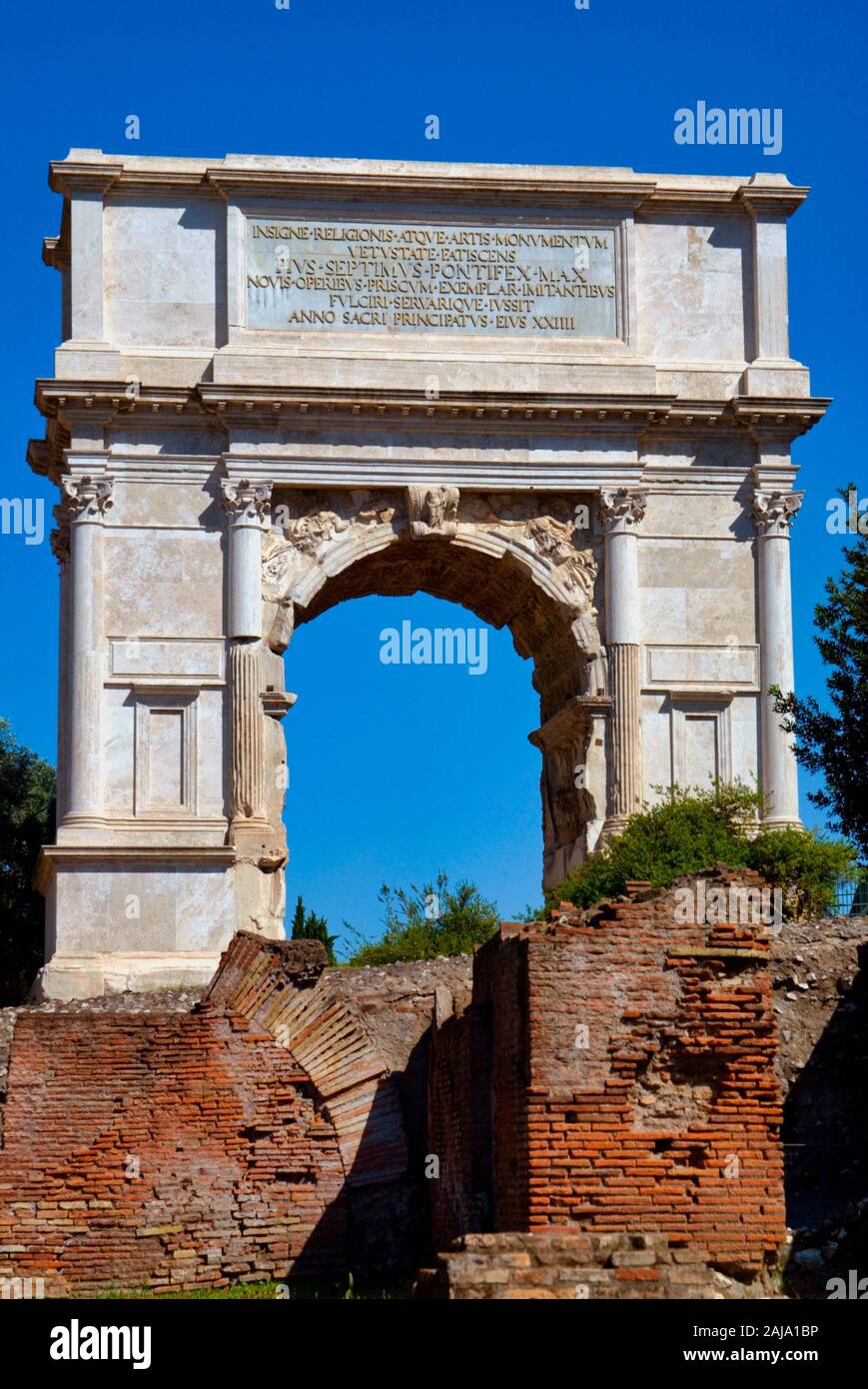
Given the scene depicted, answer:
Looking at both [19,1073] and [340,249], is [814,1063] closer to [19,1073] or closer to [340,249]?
[19,1073]

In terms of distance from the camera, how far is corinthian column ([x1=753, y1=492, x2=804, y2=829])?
37.9 meters

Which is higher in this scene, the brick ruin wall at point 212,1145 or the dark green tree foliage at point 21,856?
the dark green tree foliage at point 21,856

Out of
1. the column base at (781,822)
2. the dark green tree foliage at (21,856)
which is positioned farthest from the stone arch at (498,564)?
the dark green tree foliage at (21,856)

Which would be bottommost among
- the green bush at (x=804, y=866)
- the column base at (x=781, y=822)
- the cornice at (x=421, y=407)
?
the green bush at (x=804, y=866)

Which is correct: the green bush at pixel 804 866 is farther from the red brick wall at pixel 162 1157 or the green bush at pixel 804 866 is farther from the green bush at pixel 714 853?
the red brick wall at pixel 162 1157

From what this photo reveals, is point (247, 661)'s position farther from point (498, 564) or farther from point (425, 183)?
point (425, 183)

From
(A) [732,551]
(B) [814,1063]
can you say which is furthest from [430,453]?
(B) [814,1063]

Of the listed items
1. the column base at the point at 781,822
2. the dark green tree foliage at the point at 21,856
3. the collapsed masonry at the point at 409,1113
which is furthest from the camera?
the dark green tree foliage at the point at 21,856

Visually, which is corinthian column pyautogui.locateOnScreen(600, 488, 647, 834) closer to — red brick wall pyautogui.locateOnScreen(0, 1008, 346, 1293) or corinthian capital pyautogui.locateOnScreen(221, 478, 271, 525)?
corinthian capital pyautogui.locateOnScreen(221, 478, 271, 525)

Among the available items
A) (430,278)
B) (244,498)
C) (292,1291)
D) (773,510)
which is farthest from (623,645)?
(292,1291)

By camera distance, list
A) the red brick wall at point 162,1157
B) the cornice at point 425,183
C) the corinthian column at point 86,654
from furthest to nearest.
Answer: the cornice at point 425,183 → the corinthian column at point 86,654 → the red brick wall at point 162,1157

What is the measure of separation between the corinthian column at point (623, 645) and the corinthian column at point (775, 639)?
5.58ft

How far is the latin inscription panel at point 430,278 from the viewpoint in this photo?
3875cm

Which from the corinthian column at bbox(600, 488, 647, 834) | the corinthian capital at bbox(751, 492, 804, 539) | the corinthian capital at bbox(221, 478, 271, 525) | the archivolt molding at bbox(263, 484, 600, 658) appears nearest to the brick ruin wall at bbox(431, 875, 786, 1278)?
the corinthian column at bbox(600, 488, 647, 834)
